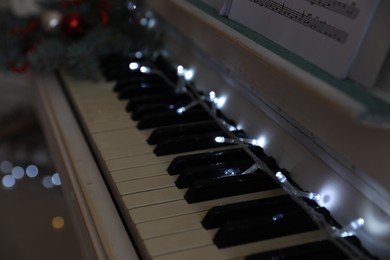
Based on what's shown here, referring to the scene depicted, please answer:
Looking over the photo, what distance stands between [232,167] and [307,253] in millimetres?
236

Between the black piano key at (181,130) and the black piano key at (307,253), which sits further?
the black piano key at (181,130)

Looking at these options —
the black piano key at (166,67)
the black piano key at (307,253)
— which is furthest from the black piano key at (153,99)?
the black piano key at (307,253)

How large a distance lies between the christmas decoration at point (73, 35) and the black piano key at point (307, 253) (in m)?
0.82

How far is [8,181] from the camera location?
144 cm

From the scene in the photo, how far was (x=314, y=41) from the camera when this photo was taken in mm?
750

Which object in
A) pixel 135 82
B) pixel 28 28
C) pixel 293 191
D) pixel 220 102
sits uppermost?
pixel 28 28

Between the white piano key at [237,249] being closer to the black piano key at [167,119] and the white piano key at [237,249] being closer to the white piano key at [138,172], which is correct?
the white piano key at [138,172]

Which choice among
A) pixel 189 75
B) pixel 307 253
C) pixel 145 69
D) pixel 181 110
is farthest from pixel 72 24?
pixel 307 253

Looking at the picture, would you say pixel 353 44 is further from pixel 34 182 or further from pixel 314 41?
pixel 34 182

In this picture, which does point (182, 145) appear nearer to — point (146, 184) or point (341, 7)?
point (146, 184)

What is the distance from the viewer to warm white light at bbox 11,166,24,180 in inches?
57.4

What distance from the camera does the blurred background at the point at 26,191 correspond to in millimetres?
1158

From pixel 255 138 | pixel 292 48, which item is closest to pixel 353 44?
pixel 292 48

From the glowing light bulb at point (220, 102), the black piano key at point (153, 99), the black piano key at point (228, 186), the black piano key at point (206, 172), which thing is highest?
the black piano key at point (153, 99)
